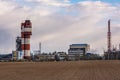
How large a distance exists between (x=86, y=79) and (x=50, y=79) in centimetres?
291

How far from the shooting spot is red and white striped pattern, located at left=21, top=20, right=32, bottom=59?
513ft

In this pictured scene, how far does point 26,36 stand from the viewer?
522 feet

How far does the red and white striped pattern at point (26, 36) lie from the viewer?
15638cm

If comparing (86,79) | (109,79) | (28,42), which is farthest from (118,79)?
(28,42)

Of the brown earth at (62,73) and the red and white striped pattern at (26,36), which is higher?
the red and white striped pattern at (26,36)

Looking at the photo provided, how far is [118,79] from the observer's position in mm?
29234

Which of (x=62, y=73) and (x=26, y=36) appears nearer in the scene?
(x=62, y=73)

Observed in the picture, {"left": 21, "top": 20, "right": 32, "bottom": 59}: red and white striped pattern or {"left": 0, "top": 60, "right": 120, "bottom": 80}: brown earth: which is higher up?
{"left": 21, "top": 20, "right": 32, "bottom": 59}: red and white striped pattern

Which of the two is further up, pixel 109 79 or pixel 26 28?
pixel 26 28

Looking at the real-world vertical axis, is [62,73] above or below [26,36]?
below

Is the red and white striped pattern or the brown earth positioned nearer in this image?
the brown earth

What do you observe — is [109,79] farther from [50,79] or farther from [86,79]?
[50,79]

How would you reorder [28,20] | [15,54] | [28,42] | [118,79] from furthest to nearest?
[15,54]
[28,20]
[28,42]
[118,79]

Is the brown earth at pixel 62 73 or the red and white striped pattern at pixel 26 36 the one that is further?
the red and white striped pattern at pixel 26 36
